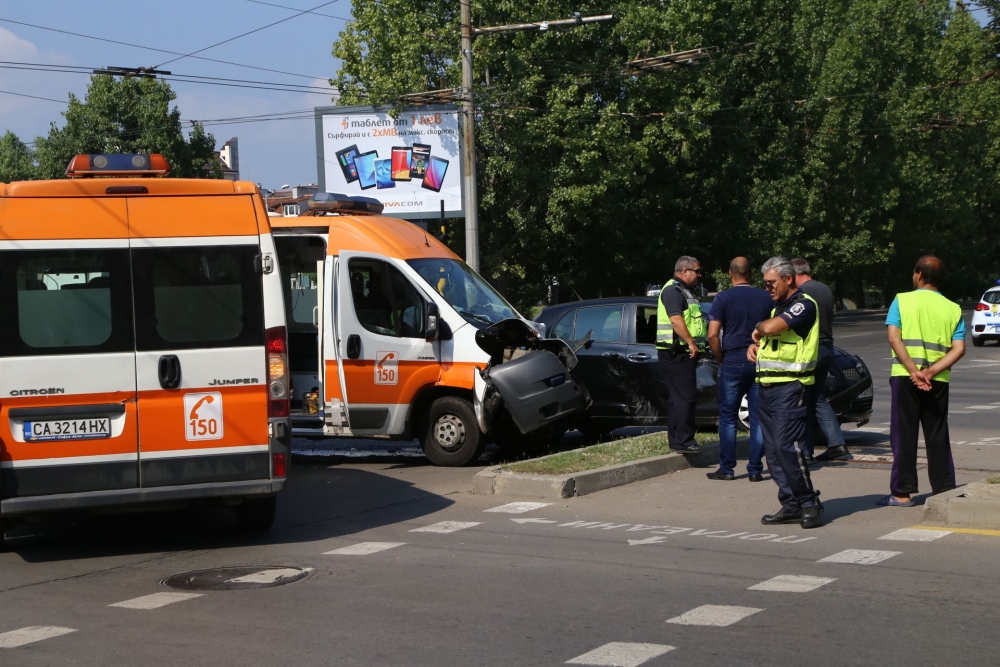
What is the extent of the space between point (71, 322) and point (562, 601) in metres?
3.66

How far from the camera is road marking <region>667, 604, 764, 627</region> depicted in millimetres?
5766

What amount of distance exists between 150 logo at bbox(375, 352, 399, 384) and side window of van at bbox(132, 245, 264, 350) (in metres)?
3.74

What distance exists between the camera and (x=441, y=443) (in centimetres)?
1166

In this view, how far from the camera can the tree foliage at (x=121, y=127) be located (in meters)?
54.8

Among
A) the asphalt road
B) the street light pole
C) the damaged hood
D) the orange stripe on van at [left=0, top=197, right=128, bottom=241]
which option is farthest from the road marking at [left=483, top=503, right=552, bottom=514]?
the street light pole

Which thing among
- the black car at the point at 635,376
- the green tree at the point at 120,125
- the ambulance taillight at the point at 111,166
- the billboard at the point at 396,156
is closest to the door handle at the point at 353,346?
the black car at the point at 635,376

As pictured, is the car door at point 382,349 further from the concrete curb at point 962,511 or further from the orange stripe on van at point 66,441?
the concrete curb at point 962,511

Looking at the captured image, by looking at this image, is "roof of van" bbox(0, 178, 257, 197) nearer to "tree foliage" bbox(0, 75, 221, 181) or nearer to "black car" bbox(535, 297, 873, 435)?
"black car" bbox(535, 297, 873, 435)

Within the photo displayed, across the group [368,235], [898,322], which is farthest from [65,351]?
[898,322]

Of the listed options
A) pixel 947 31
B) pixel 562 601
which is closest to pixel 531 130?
pixel 562 601

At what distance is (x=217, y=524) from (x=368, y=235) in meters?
3.79

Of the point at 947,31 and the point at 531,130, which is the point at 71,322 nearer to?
the point at 531,130

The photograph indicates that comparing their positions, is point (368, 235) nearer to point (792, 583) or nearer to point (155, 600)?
point (155, 600)

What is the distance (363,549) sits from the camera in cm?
792
